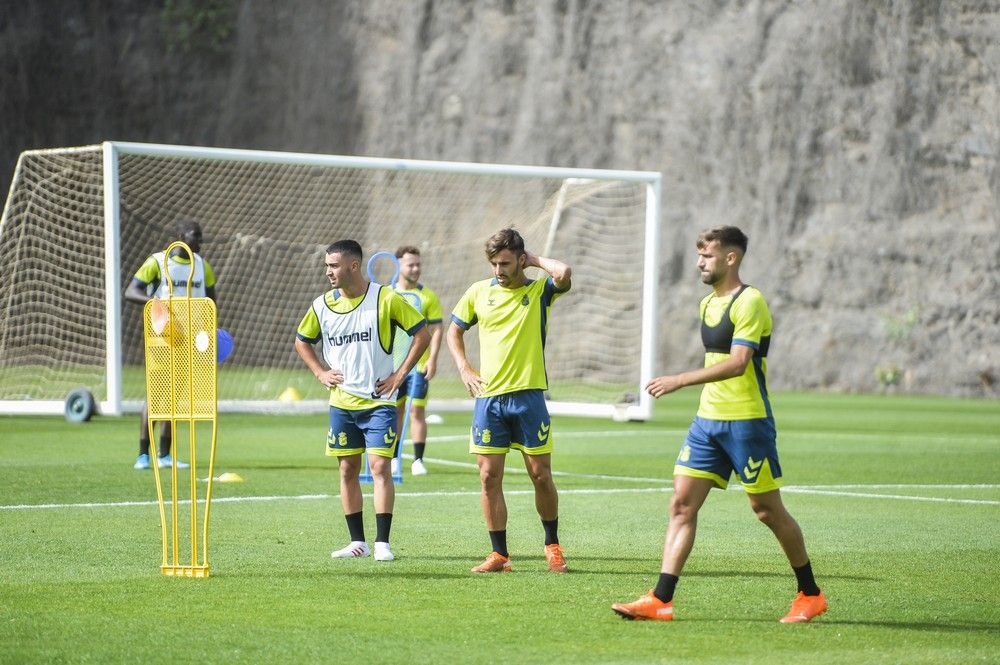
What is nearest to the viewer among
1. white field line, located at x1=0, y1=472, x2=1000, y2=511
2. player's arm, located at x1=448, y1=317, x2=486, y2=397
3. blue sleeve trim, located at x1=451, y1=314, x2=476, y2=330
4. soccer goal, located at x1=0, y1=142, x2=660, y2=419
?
player's arm, located at x1=448, y1=317, x2=486, y2=397

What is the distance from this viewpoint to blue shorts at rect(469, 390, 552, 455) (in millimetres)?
8844

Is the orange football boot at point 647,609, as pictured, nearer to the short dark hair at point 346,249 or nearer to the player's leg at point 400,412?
the short dark hair at point 346,249

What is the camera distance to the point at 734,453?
7113mm

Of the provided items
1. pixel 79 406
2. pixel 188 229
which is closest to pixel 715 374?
pixel 188 229

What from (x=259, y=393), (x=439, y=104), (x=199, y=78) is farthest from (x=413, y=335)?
(x=199, y=78)

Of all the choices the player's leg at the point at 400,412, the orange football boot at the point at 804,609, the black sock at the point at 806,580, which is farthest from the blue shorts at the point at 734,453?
the player's leg at the point at 400,412

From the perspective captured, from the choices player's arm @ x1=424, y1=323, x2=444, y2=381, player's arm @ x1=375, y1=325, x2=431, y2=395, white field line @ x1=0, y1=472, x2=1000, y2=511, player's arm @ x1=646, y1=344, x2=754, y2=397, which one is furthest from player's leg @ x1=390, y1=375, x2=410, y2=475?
player's arm @ x1=646, y1=344, x2=754, y2=397

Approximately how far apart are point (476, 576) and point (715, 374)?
226cm

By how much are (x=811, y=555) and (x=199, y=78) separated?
33.2 meters

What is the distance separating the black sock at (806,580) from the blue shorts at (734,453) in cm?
45

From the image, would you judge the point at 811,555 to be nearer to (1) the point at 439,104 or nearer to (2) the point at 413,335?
(2) the point at 413,335

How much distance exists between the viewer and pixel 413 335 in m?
9.30

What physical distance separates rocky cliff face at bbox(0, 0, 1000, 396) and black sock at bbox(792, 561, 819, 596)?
25.5 meters

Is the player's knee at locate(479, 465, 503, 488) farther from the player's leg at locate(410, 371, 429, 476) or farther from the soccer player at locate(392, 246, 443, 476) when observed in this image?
the player's leg at locate(410, 371, 429, 476)
